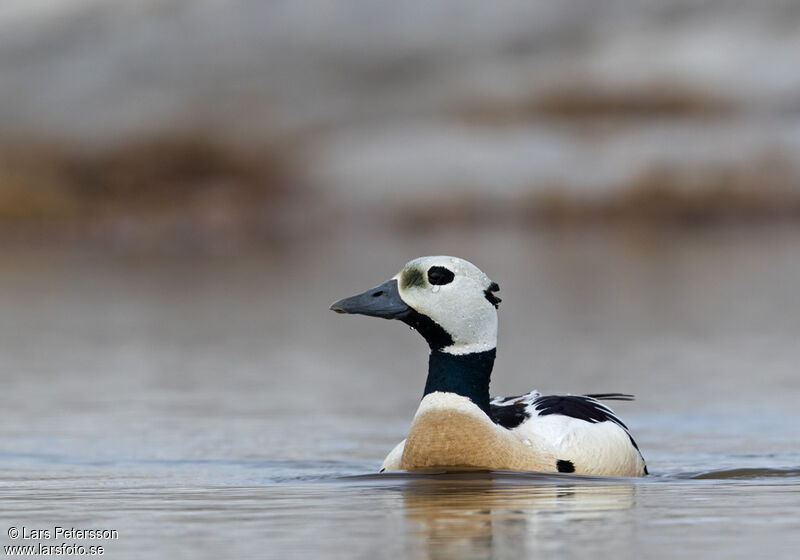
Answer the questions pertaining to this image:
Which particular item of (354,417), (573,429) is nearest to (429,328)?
(573,429)

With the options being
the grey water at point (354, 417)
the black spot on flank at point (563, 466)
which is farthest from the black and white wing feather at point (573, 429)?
the grey water at point (354, 417)

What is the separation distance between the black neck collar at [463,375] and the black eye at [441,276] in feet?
1.59

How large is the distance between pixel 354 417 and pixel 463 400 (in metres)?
5.05

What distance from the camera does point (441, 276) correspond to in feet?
42.2

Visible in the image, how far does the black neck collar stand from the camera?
12.9 metres

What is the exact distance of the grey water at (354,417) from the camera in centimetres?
1074

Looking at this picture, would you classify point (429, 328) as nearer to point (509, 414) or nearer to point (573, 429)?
point (509, 414)

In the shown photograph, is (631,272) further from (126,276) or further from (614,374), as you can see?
(614,374)

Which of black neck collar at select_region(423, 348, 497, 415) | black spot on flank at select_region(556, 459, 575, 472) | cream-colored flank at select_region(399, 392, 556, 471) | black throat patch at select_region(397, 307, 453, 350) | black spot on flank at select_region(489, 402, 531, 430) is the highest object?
black throat patch at select_region(397, 307, 453, 350)

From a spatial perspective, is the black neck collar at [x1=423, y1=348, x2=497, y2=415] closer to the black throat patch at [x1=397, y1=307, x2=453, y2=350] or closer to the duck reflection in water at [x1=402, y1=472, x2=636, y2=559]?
the black throat patch at [x1=397, y1=307, x2=453, y2=350]

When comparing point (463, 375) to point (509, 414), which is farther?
point (509, 414)

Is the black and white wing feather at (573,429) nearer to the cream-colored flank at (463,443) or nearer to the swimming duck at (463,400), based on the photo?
the swimming duck at (463,400)

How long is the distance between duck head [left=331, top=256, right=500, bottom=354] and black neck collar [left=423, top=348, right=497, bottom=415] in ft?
0.17

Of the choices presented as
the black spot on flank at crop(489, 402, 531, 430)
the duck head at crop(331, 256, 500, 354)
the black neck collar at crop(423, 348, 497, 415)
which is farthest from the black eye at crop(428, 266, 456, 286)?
the black spot on flank at crop(489, 402, 531, 430)
